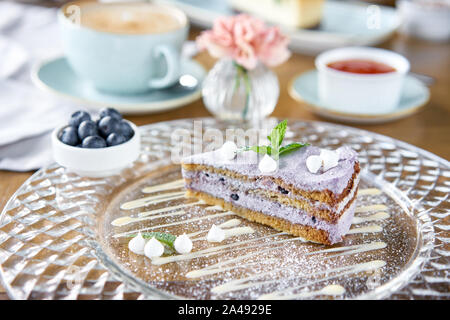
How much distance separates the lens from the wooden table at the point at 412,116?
7.34 ft

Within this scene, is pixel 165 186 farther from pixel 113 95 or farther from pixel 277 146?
pixel 113 95

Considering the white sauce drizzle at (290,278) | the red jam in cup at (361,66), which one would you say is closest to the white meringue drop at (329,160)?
the white sauce drizzle at (290,278)

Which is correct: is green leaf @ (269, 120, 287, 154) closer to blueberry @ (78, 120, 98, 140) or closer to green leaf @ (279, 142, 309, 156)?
green leaf @ (279, 142, 309, 156)

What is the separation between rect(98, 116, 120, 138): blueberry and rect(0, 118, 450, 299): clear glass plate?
6.2 inches

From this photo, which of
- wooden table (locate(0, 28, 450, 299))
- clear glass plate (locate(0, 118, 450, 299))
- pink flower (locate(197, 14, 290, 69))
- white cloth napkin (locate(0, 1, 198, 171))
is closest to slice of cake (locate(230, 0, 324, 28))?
wooden table (locate(0, 28, 450, 299))

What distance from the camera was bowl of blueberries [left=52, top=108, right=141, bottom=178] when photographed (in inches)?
75.2

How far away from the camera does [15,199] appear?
A: 1.72m

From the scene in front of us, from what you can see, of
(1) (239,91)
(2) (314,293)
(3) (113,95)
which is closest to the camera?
(2) (314,293)

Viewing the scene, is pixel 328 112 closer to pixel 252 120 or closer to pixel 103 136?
pixel 252 120

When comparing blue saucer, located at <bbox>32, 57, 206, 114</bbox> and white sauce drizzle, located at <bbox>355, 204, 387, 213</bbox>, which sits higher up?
blue saucer, located at <bbox>32, 57, 206, 114</bbox>

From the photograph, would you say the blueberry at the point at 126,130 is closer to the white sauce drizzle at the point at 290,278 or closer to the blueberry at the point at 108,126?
the blueberry at the point at 108,126

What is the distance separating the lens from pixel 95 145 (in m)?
1.92

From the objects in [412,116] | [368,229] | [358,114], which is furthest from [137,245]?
[412,116]

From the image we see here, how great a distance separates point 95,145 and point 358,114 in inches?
43.1
